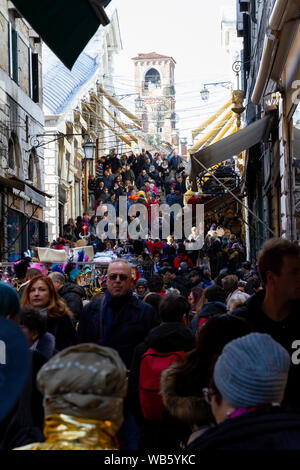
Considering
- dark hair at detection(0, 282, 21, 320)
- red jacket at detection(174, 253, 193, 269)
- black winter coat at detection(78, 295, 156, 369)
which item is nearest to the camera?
dark hair at detection(0, 282, 21, 320)

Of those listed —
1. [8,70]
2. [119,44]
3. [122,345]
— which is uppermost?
[119,44]

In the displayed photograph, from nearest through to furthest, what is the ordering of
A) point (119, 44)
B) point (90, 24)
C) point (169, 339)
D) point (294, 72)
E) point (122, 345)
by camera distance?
point (90, 24) < point (169, 339) < point (122, 345) < point (294, 72) < point (119, 44)

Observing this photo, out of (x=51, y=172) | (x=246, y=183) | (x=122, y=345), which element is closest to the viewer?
(x=122, y=345)

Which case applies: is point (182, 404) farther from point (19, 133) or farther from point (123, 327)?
point (19, 133)

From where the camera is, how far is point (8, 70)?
2573cm

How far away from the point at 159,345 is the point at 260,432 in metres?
3.01

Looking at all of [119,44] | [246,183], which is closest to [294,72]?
[246,183]

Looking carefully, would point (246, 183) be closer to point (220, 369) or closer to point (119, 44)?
point (220, 369)

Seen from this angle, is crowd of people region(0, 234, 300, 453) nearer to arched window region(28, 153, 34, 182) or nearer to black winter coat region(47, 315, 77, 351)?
black winter coat region(47, 315, 77, 351)

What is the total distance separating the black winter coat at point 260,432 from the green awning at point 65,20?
111 inches

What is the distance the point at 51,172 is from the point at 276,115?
21.8m

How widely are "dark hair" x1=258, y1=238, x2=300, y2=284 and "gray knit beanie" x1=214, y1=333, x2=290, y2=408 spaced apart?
6.74ft

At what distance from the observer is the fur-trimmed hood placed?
11.6 ft

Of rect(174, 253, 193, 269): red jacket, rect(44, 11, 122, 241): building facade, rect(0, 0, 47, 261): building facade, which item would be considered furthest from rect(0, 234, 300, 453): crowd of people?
rect(44, 11, 122, 241): building facade
